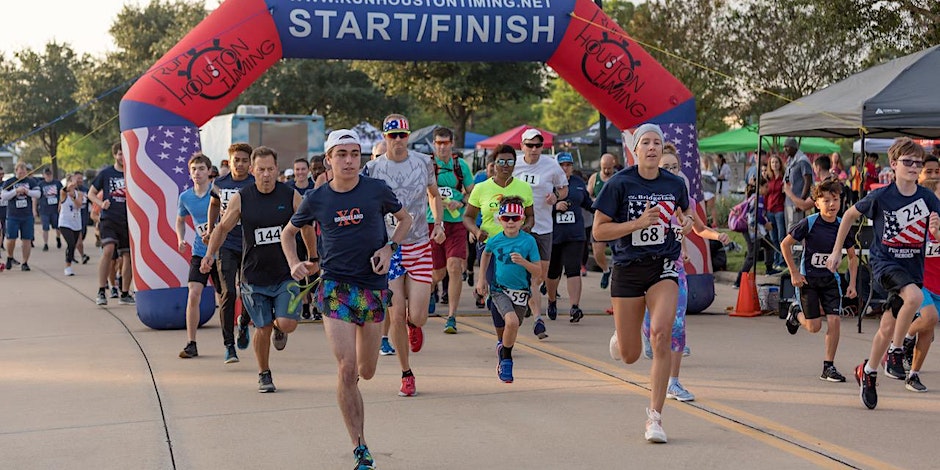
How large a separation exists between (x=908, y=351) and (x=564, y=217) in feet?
14.3

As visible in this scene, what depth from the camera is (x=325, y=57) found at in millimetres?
12523

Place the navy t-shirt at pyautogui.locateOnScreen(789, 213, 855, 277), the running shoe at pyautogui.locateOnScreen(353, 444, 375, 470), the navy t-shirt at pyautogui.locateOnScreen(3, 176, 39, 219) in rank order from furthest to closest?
the navy t-shirt at pyautogui.locateOnScreen(3, 176, 39, 219), the navy t-shirt at pyautogui.locateOnScreen(789, 213, 855, 277), the running shoe at pyautogui.locateOnScreen(353, 444, 375, 470)

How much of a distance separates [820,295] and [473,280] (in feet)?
27.8

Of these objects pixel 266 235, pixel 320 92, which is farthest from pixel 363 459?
pixel 320 92

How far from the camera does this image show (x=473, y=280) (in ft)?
55.8

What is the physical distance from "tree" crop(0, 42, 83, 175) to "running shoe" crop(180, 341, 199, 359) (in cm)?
5223

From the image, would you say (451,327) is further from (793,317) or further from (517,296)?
(793,317)

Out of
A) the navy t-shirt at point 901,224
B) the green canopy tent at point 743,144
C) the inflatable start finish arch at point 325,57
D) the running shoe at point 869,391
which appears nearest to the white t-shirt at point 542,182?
the inflatable start finish arch at point 325,57

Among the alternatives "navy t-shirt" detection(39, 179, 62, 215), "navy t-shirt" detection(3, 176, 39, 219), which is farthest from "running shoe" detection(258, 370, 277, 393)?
"navy t-shirt" detection(39, 179, 62, 215)

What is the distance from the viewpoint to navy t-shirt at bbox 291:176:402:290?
20.7 ft

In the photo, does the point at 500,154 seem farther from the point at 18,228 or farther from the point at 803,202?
the point at 18,228

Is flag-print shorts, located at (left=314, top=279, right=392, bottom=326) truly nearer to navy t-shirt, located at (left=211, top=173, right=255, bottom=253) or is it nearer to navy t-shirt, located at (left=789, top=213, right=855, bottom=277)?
navy t-shirt, located at (left=211, top=173, right=255, bottom=253)

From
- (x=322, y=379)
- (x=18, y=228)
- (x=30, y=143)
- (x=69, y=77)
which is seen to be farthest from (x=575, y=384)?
(x=30, y=143)

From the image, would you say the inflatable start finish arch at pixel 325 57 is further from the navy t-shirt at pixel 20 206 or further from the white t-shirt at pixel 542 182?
the navy t-shirt at pixel 20 206
